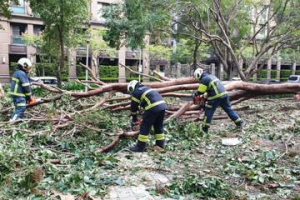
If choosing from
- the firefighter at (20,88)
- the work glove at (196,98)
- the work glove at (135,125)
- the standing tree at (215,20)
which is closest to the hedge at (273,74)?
the standing tree at (215,20)

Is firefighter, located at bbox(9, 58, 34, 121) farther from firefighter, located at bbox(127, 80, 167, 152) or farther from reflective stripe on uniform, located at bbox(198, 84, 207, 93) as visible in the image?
reflective stripe on uniform, located at bbox(198, 84, 207, 93)

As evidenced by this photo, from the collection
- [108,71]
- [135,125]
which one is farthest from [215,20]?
[108,71]

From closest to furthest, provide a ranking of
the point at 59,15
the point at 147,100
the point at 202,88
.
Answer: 1. the point at 147,100
2. the point at 202,88
3. the point at 59,15

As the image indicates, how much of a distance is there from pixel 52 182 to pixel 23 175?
1.11ft

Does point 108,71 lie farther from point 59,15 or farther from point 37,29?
point 59,15

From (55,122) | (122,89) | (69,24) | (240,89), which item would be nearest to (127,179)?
(55,122)

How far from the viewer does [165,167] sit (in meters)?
4.54

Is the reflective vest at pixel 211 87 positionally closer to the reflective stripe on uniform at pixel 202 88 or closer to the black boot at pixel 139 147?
the reflective stripe on uniform at pixel 202 88

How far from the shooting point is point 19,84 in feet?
22.0

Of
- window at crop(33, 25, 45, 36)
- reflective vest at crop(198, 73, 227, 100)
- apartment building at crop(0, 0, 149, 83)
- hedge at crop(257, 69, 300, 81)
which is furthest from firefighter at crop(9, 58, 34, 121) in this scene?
hedge at crop(257, 69, 300, 81)

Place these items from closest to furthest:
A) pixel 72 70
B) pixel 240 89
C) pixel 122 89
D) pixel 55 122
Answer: pixel 55 122 → pixel 122 89 → pixel 240 89 → pixel 72 70

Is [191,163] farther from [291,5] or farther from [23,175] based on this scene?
[291,5]

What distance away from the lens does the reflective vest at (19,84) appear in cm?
667

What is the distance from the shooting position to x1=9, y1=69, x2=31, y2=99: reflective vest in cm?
667
